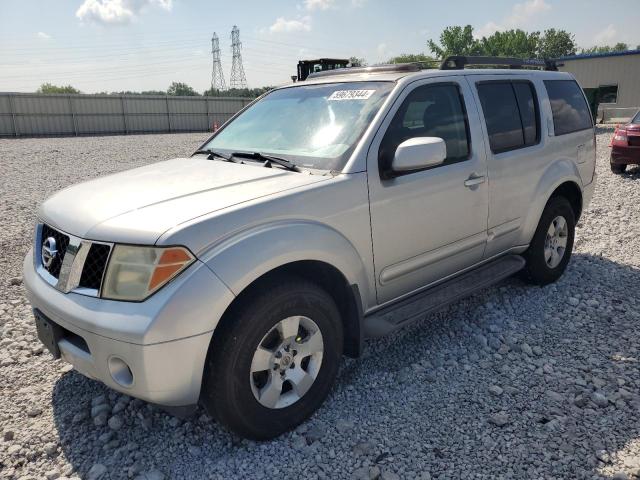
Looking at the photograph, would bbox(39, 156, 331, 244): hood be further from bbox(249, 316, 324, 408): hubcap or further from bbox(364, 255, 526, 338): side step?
bbox(364, 255, 526, 338): side step

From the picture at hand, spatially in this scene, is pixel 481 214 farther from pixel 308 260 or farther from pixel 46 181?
pixel 46 181

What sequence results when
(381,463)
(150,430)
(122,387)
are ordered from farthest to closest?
(150,430), (381,463), (122,387)

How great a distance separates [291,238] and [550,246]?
3.13m

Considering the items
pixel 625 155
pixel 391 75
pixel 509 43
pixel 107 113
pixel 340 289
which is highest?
pixel 509 43

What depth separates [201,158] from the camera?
368 cm

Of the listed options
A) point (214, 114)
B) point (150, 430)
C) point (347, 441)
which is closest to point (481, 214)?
point (347, 441)

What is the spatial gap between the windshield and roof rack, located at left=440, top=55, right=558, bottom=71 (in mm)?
921

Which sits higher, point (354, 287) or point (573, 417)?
point (354, 287)

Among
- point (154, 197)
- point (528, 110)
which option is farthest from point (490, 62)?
point (154, 197)

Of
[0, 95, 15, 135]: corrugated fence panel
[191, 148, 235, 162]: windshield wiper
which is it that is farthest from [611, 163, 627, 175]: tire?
[0, 95, 15, 135]: corrugated fence panel

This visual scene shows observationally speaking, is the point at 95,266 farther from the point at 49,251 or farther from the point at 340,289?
the point at 340,289

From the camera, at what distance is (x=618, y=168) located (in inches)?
426

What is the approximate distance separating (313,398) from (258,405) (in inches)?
15.2

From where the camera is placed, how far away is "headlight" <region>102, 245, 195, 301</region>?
225 cm
